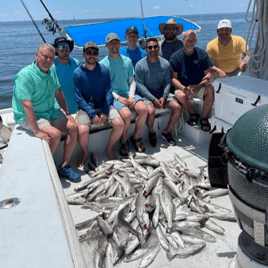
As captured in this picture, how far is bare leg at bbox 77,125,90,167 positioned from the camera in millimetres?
4399

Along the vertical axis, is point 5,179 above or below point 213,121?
above

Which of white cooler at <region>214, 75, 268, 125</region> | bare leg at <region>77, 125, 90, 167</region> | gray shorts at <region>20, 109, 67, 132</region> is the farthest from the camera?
bare leg at <region>77, 125, 90, 167</region>

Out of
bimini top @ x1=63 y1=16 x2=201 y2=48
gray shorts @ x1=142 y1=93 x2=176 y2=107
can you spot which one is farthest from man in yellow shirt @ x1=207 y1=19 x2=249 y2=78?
bimini top @ x1=63 y1=16 x2=201 y2=48

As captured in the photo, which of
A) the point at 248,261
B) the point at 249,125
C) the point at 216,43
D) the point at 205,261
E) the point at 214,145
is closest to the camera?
the point at 249,125

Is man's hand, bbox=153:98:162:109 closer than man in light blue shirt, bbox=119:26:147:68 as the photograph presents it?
Yes

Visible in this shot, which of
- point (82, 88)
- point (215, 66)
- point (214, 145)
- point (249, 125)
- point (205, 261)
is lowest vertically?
point (205, 261)

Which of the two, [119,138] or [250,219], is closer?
[250,219]

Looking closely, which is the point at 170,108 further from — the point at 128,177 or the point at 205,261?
the point at 205,261

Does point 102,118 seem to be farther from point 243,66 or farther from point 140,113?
point 243,66

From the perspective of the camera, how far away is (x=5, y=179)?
99.8 inches

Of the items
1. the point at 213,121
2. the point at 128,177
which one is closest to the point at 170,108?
the point at 213,121

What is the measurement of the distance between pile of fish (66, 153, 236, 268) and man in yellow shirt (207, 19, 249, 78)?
2.42 meters

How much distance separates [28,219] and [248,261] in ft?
4.83

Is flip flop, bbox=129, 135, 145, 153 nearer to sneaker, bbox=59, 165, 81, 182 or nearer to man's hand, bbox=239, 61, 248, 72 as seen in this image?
sneaker, bbox=59, 165, 81, 182
